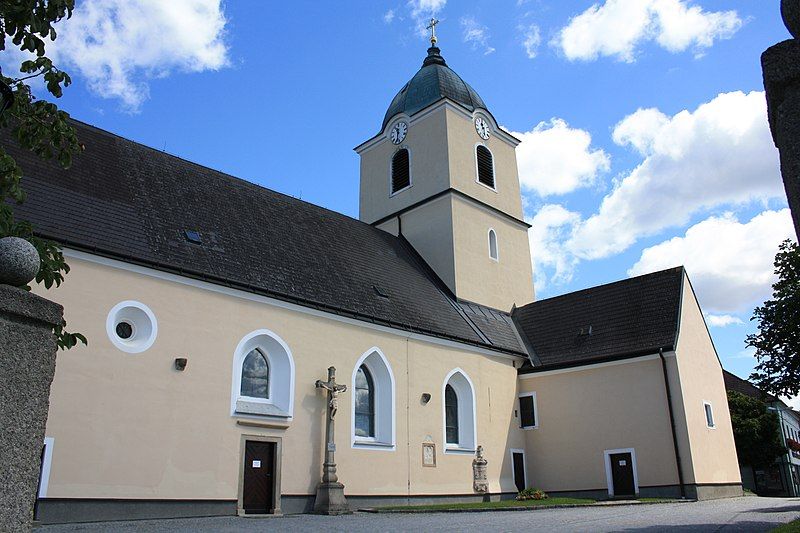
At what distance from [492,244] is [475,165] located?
3.56 m

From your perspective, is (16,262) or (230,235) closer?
(16,262)

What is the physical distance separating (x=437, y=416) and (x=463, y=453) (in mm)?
1597

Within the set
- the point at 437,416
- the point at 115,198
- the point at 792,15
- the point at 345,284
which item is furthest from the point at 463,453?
the point at 792,15

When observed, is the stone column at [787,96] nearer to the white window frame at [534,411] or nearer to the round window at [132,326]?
the round window at [132,326]

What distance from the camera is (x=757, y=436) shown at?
34.7 m

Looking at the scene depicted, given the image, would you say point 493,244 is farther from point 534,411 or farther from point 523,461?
point 523,461

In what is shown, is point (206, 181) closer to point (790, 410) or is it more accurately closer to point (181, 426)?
point (181, 426)

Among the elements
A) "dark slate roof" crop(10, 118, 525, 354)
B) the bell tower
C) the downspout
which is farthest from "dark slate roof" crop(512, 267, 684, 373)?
the bell tower

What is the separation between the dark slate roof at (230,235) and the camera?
15102 mm

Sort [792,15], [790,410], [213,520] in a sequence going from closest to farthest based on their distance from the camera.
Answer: [792,15], [213,520], [790,410]

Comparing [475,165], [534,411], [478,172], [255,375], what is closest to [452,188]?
[475,165]

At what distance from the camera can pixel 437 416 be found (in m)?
20.8

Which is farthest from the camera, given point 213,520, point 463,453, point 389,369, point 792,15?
point 463,453

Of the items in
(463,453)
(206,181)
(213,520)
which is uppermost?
(206,181)
